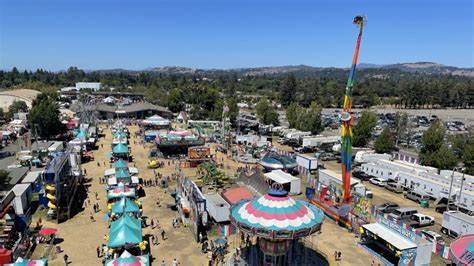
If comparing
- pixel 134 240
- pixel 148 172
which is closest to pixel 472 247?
pixel 134 240

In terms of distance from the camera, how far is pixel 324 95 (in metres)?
134

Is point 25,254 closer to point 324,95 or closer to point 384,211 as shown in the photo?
point 384,211

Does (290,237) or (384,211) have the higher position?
(290,237)

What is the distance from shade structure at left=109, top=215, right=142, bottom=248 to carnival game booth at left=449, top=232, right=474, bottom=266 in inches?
717

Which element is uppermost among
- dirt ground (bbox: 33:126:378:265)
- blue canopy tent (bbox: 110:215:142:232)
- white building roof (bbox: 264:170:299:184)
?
blue canopy tent (bbox: 110:215:142:232)

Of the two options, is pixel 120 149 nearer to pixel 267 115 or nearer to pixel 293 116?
pixel 267 115

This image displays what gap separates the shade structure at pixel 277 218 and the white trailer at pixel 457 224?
12842 millimetres

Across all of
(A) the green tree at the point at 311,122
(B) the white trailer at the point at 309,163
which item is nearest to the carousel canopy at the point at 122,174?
(B) the white trailer at the point at 309,163

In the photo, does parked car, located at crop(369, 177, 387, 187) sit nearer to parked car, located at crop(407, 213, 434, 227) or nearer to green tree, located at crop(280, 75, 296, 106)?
parked car, located at crop(407, 213, 434, 227)

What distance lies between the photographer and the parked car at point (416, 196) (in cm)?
3617

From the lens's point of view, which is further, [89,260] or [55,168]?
[55,168]

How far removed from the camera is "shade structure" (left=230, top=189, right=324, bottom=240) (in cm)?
1966

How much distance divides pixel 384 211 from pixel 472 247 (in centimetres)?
1249

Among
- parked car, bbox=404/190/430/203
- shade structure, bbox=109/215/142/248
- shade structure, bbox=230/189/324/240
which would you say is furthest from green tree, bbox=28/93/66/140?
parked car, bbox=404/190/430/203
